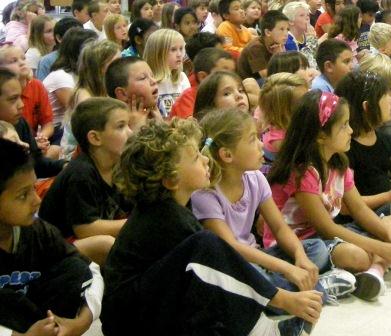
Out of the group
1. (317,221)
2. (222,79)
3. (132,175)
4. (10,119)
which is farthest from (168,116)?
(132,175)

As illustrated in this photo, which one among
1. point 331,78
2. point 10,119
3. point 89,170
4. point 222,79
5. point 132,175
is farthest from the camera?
point 331,78

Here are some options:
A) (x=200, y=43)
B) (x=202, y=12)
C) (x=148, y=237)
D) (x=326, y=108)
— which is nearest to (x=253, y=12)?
(x=202, y=12)

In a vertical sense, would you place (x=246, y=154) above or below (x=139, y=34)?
above

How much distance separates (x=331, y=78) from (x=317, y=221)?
172 centimetres

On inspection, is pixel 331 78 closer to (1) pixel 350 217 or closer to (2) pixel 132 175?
(1) pixel 350 217

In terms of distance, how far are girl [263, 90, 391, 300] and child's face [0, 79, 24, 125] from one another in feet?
3.36

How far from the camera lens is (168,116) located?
344 cm

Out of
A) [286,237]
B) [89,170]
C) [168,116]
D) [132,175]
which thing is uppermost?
[132,175]

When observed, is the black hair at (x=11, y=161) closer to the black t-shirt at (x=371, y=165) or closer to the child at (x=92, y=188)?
the child at (x=92, y=188)

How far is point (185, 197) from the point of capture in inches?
77.0

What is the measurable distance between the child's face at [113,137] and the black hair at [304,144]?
591 mm

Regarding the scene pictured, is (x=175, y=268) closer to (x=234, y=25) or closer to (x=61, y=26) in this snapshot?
(x=61, y=26)

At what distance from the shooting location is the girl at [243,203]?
216cm

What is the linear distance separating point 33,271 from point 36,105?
1928 millimetres
